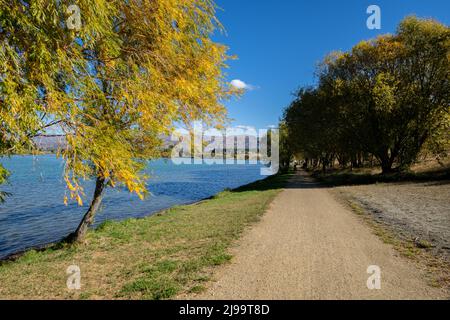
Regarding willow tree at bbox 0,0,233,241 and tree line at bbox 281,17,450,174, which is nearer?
willow tree at bbox 0,0,233,241

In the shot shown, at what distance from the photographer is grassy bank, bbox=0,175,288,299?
693 centimetres

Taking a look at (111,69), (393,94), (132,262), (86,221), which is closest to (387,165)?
(393,94)

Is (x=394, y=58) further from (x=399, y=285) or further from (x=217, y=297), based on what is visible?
(x=217, y=297)

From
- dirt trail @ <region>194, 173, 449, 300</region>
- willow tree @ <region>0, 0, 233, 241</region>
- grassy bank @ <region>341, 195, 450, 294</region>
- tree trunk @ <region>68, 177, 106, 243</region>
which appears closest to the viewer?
willow tree @ <region>0, 0, 233, 241</region>

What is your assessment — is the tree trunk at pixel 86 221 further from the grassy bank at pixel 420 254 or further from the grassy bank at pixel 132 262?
the grassy bank at pixel 420 254

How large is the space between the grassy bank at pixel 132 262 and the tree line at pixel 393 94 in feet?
86.5

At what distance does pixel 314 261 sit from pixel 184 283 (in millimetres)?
3725

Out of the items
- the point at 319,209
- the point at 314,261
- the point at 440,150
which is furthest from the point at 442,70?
the point at 314,261

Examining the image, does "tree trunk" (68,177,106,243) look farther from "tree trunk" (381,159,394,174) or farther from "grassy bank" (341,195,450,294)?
"tree trunk" (381,159,394,174)

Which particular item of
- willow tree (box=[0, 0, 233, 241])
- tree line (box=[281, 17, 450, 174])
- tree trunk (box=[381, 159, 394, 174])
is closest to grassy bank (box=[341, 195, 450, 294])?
willow tree (box=[0, 0, 233, 241])

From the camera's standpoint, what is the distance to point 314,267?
7707 mm

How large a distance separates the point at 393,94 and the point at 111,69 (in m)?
34.8

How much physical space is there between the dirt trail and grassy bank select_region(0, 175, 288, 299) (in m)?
0.70

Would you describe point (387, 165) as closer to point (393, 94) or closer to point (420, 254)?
point (393, 94)
